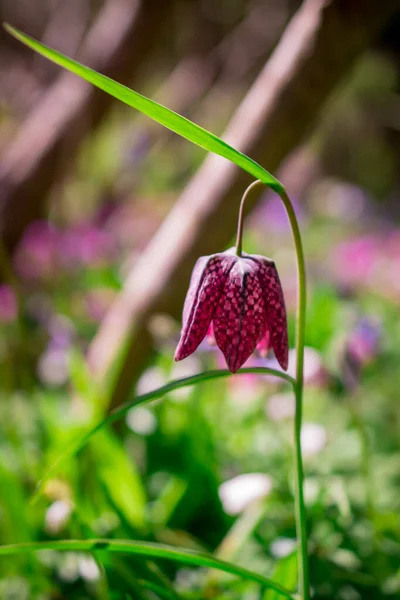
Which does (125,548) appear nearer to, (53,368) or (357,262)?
(53,368)

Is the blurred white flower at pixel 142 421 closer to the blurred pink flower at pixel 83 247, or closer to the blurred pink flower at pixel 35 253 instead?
the blurred pink flower at pixel 35 253

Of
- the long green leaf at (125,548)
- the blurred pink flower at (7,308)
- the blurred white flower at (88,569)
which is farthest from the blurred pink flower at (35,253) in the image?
the long green leaf at (125,548)

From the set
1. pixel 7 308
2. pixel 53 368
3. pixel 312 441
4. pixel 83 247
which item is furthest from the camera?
pixel 83 247

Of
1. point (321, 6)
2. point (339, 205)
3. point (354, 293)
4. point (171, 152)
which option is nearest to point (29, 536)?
point (321, 6)

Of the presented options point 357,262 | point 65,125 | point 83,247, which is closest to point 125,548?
point 65,125

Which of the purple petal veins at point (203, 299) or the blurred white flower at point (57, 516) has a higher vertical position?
the purple petal veins at point (203, 299)
